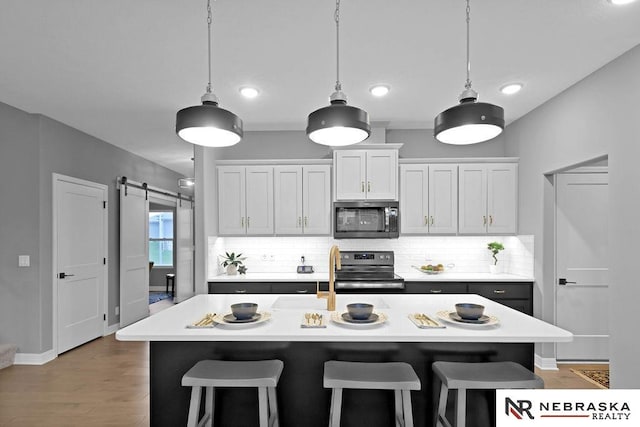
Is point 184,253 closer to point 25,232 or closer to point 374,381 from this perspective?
point 25,232

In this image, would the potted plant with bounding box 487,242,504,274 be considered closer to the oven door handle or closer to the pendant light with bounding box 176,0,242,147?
the oven door handle

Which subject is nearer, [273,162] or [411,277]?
[411,277]

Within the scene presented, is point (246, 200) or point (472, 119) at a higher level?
point (472, 119)

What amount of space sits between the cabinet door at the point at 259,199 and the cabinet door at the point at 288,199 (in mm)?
72

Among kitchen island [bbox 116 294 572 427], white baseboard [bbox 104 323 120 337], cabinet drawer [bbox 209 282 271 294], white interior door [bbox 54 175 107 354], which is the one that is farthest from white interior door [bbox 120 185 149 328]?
kitchen island [bbox 116 294 572 427]

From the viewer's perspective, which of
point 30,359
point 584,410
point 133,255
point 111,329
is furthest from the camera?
point 133,255

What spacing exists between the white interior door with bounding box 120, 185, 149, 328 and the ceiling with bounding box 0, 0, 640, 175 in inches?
71.8

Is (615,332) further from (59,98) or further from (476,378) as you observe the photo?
(59,98)

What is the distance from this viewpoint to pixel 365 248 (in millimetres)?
4660

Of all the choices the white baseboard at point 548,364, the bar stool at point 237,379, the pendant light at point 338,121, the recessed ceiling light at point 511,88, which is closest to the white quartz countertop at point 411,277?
the white baseboard at point 548,364

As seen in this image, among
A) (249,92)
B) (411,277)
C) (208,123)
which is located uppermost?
→ (249,92)

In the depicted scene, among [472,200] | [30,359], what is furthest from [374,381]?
[30,359]

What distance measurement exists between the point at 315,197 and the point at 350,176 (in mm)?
487

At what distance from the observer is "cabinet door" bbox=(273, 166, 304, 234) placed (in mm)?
4457
